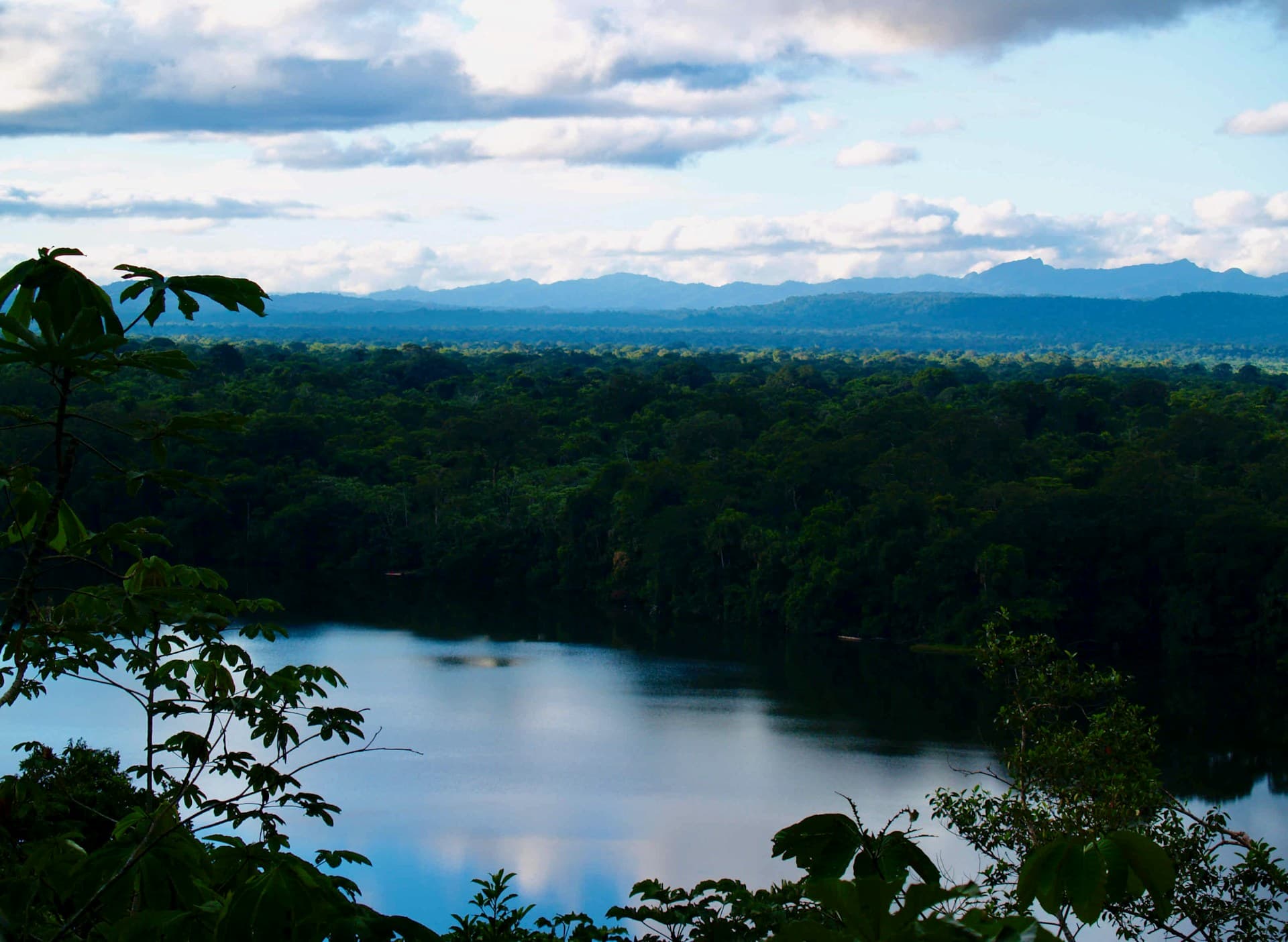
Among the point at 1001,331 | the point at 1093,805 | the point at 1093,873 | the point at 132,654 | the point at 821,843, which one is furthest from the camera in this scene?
the point at 1001,331

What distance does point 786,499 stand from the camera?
33438 mm

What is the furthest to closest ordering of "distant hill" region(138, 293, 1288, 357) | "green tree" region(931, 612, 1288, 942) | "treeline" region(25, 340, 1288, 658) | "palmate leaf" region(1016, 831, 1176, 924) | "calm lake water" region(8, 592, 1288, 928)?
"distant hill" region(138, 293, 1288, 357), "treeline" region(25, 340, 1288, 658), "calm lake water" region(8, 592, 1288, 928), "green tree" region(931, 612, 1288, 942), "palmate leaf" region(1016, 831, 1176, 924)

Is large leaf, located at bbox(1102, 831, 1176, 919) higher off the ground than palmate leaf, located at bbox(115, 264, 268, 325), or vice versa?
palmate leaf, located at bbox(115, 264, 268, 325)

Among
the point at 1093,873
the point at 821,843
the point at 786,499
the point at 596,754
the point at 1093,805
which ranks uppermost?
the point at 1093,873

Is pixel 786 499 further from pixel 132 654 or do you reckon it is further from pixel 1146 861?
pixel 1146 861

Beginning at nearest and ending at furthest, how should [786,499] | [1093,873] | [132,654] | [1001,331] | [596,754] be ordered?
1. [1093,873]
2. [132,654]
3. [596,754]
4. [786,499]
5. [1001,331]

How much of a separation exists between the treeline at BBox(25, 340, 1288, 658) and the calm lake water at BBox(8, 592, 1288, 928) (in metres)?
3.00

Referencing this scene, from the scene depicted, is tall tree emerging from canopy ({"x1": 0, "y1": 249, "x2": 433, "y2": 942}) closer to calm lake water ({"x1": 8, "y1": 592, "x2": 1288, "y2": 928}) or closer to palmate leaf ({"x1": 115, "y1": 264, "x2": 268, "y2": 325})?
palmate leaf ({"x1": 115, "y1": 264, "x2": 268, "y2": 325})

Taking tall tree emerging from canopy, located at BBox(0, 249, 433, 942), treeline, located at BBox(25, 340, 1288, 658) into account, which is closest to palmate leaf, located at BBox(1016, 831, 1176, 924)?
tall tree emerging from canopy, located at BBox(0, 249, 433, 942)

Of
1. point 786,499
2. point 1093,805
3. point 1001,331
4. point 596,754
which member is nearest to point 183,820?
point 1093,805

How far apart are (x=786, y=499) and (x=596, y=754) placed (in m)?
14.8

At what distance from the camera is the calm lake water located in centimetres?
1509

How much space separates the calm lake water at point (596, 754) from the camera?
15094 mm

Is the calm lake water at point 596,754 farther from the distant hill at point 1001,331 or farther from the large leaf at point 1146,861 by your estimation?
the distant hill at point 1001,331
